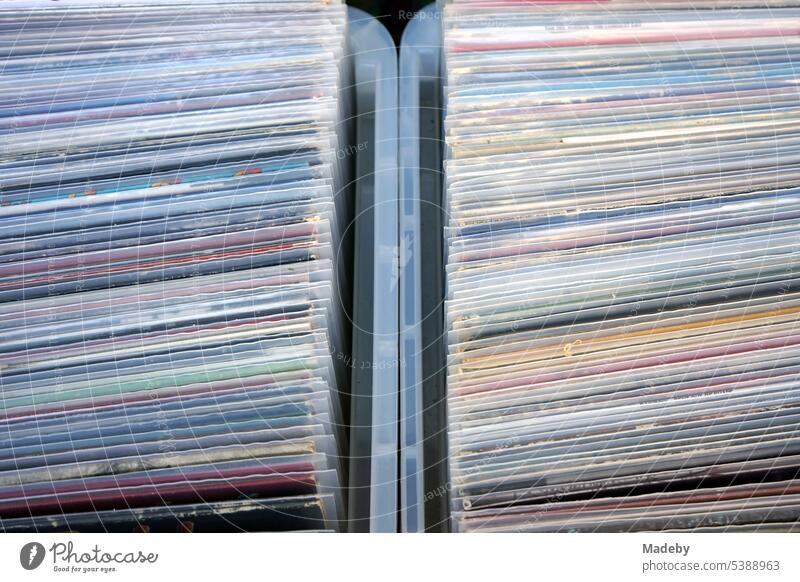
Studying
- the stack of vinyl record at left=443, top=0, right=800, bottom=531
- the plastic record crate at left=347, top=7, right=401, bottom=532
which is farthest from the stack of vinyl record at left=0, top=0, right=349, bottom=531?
the stack of vinyl record at left=443, top=0, right=800, bottom=531

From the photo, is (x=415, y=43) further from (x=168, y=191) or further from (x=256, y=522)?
(x=256, y=522)

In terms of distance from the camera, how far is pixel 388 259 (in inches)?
37.4

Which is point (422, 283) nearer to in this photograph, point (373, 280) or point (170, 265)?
point (373, 280)

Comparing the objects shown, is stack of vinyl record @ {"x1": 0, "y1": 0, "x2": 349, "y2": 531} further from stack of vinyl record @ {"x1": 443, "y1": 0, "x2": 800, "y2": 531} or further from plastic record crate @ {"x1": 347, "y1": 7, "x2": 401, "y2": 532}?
stack of vinyl record @ {"x1": 443, "y1": 0, "x2": 800, "y2": 531}

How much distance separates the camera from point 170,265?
2.82 feet

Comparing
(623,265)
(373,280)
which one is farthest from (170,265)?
(623,265)

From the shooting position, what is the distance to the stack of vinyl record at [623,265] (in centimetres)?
79

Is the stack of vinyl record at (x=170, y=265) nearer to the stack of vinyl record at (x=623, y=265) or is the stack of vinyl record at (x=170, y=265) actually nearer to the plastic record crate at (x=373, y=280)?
the plastic record crate at (x=373, y=280)

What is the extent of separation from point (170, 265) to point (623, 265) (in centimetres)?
48

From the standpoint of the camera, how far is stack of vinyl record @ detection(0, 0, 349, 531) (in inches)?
31.0

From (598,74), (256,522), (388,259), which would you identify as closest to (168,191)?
(388,259)

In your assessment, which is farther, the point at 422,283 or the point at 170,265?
the point at 422,283

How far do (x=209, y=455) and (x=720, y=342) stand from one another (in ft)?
1.72

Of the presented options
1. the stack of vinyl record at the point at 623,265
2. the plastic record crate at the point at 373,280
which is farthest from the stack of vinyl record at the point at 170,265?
the stack of vinyl record at the point at 623,265
